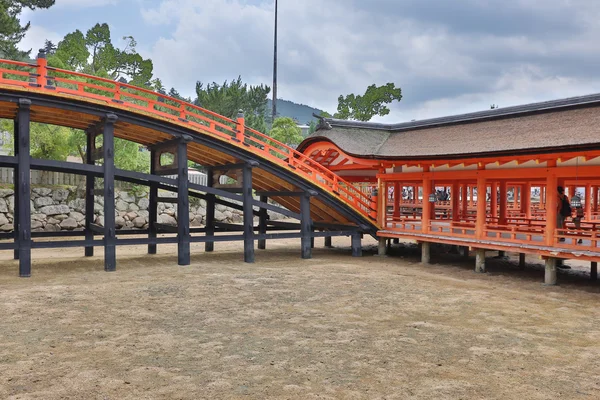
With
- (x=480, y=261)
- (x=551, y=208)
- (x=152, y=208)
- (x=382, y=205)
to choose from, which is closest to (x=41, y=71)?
(x=152, y=208)

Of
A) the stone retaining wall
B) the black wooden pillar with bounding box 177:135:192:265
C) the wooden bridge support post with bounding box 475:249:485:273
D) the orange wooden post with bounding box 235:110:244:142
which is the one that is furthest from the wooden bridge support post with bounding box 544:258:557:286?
the stone retaining wall

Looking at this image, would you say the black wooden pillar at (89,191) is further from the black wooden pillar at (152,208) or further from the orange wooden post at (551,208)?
the orange wooden post at (551,208)

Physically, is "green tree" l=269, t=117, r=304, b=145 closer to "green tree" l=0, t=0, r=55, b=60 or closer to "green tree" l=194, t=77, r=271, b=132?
"green tree" l=194, t=77, r=271, b=132

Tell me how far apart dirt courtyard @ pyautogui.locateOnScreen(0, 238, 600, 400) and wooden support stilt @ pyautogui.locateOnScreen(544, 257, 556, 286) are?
0.43 meters

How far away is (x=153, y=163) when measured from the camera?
18.1 metres

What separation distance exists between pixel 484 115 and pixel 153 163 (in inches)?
483

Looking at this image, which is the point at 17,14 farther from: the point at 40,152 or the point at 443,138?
the point at 443,138

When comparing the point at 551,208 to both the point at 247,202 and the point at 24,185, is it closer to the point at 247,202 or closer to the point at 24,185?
the point at 247,202

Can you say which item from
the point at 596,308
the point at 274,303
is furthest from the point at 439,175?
the point at 274,303

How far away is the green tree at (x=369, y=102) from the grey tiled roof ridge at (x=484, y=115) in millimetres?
29986

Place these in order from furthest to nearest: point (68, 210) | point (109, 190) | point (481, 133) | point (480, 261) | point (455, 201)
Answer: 1. point (68, 210)
2. point (455, 201)
3. point (481, 133)
4. point (480, 261)
5. point (109, 190)

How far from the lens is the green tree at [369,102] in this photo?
50469 millimetres

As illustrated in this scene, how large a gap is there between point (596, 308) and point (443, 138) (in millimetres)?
8247

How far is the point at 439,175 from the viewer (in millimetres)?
16766
